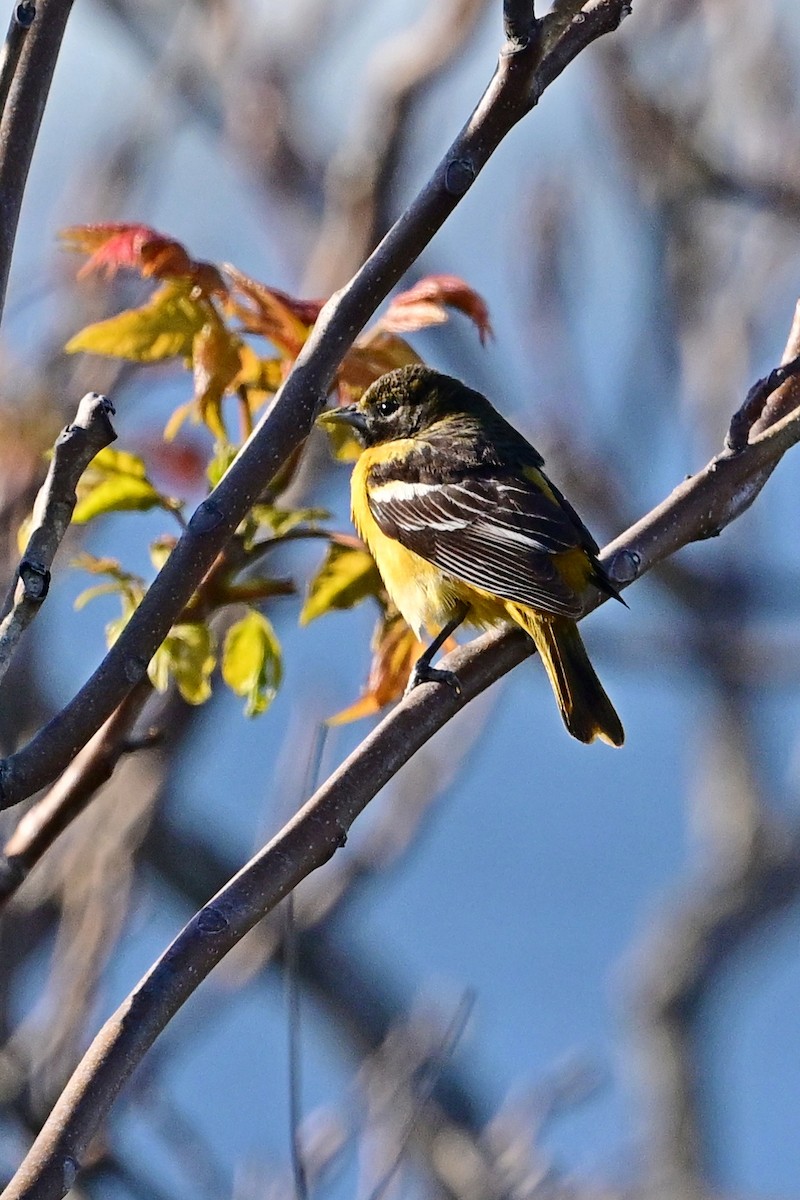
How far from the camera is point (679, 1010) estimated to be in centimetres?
993

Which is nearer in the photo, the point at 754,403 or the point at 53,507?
the point at 53,507

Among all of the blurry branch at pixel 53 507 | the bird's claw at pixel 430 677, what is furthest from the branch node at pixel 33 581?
the bird's claw at pixel 430 677

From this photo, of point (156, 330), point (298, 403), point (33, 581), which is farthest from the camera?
point (156, 330)

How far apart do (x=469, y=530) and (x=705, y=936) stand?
6.76m

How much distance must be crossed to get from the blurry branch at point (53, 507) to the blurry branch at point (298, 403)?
152 mm

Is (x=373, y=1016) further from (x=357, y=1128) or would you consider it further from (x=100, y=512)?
(x=100, y=512)

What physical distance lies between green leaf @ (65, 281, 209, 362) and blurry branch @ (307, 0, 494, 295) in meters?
1.06

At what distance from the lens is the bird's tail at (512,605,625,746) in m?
3.46

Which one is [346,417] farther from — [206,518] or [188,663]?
[206,518]

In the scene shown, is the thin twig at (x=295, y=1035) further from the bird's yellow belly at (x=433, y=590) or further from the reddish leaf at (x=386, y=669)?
the bird's yellow belly at (x=433, y=590)

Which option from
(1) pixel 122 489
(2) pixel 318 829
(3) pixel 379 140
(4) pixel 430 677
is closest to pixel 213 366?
(1) pixel 122 489

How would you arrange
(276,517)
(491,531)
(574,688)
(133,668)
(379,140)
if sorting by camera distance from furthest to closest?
(379,140), (491,531), (574,688), (276,517), (133,668)

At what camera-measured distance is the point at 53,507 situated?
1.77 metres

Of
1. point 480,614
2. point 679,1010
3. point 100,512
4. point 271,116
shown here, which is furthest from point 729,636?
point 100,512
